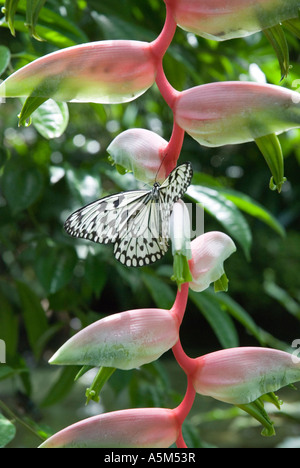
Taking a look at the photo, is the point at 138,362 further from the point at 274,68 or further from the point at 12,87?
the point at 274,68

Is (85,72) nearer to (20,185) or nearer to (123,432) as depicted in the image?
(123,432)

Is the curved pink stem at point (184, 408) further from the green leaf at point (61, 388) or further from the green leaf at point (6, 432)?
the green leaf at point (61, 388)

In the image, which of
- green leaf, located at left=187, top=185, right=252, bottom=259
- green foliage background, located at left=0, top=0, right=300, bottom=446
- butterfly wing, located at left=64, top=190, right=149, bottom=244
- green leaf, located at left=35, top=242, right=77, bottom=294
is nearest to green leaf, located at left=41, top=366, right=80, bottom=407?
green foliage background, located at left=0, top=0, right=300, bottom=446

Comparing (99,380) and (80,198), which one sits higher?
(99,380)

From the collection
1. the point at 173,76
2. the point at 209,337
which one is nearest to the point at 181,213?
the point at 173,76

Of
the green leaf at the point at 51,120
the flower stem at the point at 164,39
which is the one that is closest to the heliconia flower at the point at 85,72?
the flower stem at the point at 164,39

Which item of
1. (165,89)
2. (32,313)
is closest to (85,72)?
(165,89)
